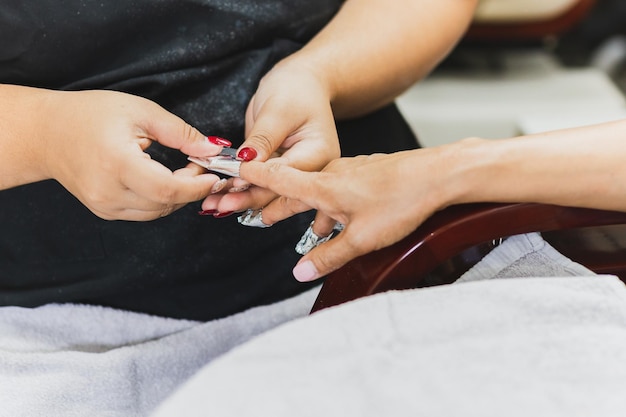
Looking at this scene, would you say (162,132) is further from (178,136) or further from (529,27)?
(529,27)

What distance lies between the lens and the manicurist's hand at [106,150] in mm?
662

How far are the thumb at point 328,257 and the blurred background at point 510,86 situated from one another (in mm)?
636

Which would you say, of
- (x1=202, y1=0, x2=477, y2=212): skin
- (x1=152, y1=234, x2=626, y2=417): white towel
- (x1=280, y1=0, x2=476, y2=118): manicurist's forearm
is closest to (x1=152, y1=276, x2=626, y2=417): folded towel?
(x1=152, y1=234, x2=626, y2=417): white towel

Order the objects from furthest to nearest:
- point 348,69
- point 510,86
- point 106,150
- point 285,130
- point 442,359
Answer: point 510,86 < point 348,69 < point 285,130 < point 106,150 < point 442,359

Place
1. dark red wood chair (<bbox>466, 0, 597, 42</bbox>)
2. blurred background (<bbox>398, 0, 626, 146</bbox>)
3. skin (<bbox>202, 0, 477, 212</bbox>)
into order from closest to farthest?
skin (<bbox>202, 0, 477, 212</bbox>), blurred background (<bbox>398, 0, 626, 146</bbox>), dark red wood chair (<bbox>466, 0, 597, 42</bbox>)

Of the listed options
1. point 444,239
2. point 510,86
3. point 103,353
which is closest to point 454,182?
point 444,239

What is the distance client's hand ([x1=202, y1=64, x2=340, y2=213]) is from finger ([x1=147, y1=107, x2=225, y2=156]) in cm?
4

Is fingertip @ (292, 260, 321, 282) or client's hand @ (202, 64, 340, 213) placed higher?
client's hand @ (202, 64, 340, 213)

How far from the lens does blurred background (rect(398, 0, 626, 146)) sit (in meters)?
1.30

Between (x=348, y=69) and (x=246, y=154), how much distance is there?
248mm

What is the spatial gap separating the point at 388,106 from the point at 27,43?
481 millimetres

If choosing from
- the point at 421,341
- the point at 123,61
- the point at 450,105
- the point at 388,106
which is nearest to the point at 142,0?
the point at 123,61

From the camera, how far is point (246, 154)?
70 centimetres

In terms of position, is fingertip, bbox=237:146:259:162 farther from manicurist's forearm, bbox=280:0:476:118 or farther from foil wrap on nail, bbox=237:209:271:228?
manicurist's forearm, bbox=280:0:476:118
